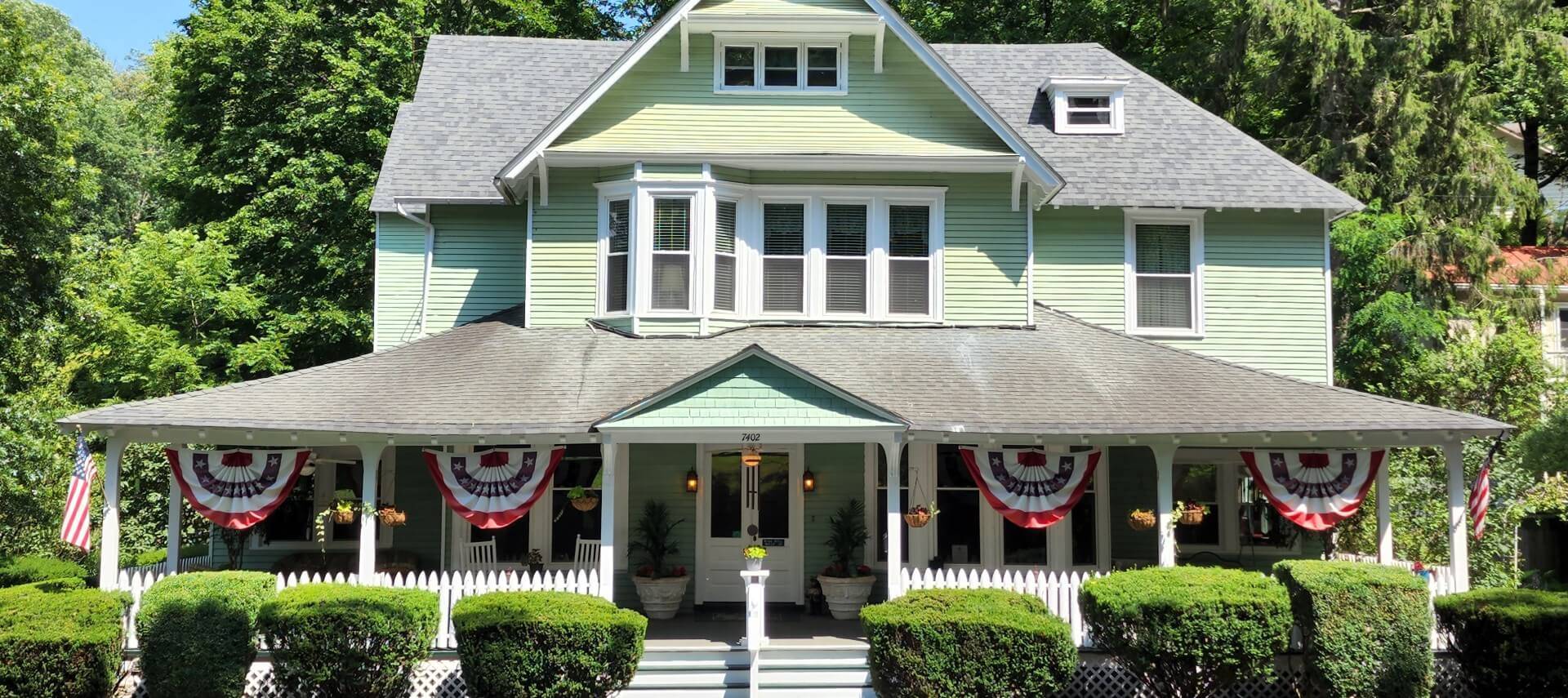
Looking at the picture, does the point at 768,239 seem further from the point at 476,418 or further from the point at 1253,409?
the point at 1253,409

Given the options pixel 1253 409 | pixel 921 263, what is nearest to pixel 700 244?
pixel 921 263

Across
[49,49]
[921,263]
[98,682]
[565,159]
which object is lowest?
[98,682]

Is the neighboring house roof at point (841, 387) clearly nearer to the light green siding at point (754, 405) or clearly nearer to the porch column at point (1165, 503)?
the light green siding at point (754, 405)

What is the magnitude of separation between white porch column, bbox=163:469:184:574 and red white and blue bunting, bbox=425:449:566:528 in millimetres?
3460

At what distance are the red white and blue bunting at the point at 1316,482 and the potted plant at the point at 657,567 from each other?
758cm

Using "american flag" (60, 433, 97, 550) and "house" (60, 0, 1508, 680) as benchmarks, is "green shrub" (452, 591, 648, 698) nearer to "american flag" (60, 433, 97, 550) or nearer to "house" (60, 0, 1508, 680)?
"house" (60, 0, 1508, 680)

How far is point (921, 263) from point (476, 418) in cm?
677

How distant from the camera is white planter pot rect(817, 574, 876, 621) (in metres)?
17.6

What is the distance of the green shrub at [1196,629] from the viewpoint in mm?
13156

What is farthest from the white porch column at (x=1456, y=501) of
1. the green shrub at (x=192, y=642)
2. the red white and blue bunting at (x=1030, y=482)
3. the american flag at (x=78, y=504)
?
the american flag at (x=78, y=504)

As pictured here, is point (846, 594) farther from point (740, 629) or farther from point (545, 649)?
point (545, 649)

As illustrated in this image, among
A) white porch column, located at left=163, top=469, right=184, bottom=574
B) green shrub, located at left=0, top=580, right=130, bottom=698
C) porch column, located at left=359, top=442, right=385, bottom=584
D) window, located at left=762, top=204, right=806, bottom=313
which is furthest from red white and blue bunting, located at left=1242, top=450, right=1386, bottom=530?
white porch column, located at left=163, top=469, right=184, bottom=574

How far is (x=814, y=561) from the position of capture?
18.7 m

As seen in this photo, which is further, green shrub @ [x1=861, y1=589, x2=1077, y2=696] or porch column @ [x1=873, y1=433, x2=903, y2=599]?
porch column @ [x1=873, y1=433, x2=903, y2=599]
